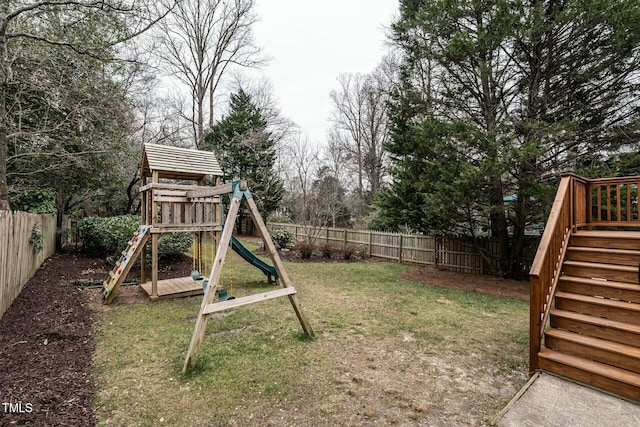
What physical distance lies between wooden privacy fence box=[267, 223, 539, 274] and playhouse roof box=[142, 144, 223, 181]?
21.8 ft

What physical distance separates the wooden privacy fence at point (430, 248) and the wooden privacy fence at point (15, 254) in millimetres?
8756

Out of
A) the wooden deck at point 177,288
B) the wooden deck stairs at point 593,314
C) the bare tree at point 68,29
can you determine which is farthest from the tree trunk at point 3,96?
the wooden deck stairs at point 593,314

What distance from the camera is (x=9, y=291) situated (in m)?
4.46

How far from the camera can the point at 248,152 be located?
61.6 feet

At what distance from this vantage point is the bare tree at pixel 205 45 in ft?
49.3

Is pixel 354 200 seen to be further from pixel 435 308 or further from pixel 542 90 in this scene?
pixel 435 308

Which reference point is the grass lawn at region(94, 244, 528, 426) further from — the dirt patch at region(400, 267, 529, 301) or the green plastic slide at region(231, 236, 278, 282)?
the green plastic slide at region(231, 236, 278, 282)

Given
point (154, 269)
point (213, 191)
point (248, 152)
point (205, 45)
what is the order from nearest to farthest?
point (213, 191), point (154, 269), point (205, 45), point (248, 152)

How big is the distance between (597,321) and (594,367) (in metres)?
0.60

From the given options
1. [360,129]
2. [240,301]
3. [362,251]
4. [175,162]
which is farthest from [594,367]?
[360,129]

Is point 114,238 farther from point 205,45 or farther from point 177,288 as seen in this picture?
point 205,45

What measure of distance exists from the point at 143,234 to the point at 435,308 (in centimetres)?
588

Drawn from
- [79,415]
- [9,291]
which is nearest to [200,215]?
[9,291]

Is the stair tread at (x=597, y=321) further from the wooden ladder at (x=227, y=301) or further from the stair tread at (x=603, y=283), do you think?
the wooden ladder at (x=227, y=301)
